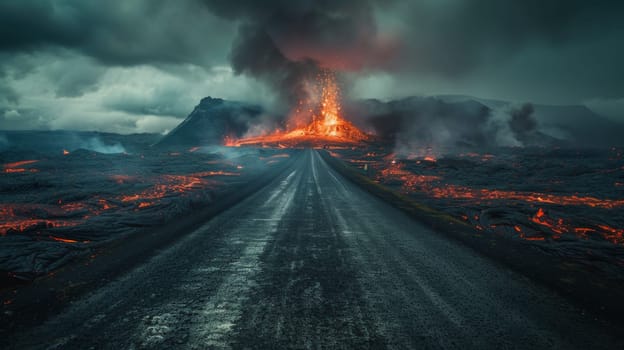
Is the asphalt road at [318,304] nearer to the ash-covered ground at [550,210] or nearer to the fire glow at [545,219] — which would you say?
the ash-covered ground at [550,210]

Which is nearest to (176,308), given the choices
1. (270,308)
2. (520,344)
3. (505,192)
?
(270,308)

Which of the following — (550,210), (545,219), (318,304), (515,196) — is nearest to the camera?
(318,304)

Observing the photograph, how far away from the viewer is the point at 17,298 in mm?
4141

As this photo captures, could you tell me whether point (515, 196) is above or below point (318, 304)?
above

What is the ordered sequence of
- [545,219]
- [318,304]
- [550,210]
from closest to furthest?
[318,304] < [545,219] < [550,210]

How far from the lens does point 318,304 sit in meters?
3.84

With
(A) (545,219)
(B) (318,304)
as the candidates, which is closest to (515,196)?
(A) (545,219)

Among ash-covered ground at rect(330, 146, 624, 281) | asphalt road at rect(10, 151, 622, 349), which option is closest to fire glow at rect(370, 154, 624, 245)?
ash-covered ground at rect(330, 146, 624, 281)

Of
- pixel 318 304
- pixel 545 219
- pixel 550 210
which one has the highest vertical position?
→ pixel 550 210

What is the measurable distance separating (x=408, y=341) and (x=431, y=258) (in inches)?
122

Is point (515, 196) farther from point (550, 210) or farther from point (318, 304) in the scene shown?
point (318, 304)

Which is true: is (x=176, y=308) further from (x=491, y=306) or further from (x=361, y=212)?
(x=361, y=212)

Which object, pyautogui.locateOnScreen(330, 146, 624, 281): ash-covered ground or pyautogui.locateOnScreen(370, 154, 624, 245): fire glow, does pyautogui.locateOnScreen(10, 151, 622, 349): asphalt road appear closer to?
pyautogui.locateOnScreen(330, 146, 624, 281): ash-covered ground

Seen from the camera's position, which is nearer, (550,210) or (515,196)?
(550,210)
